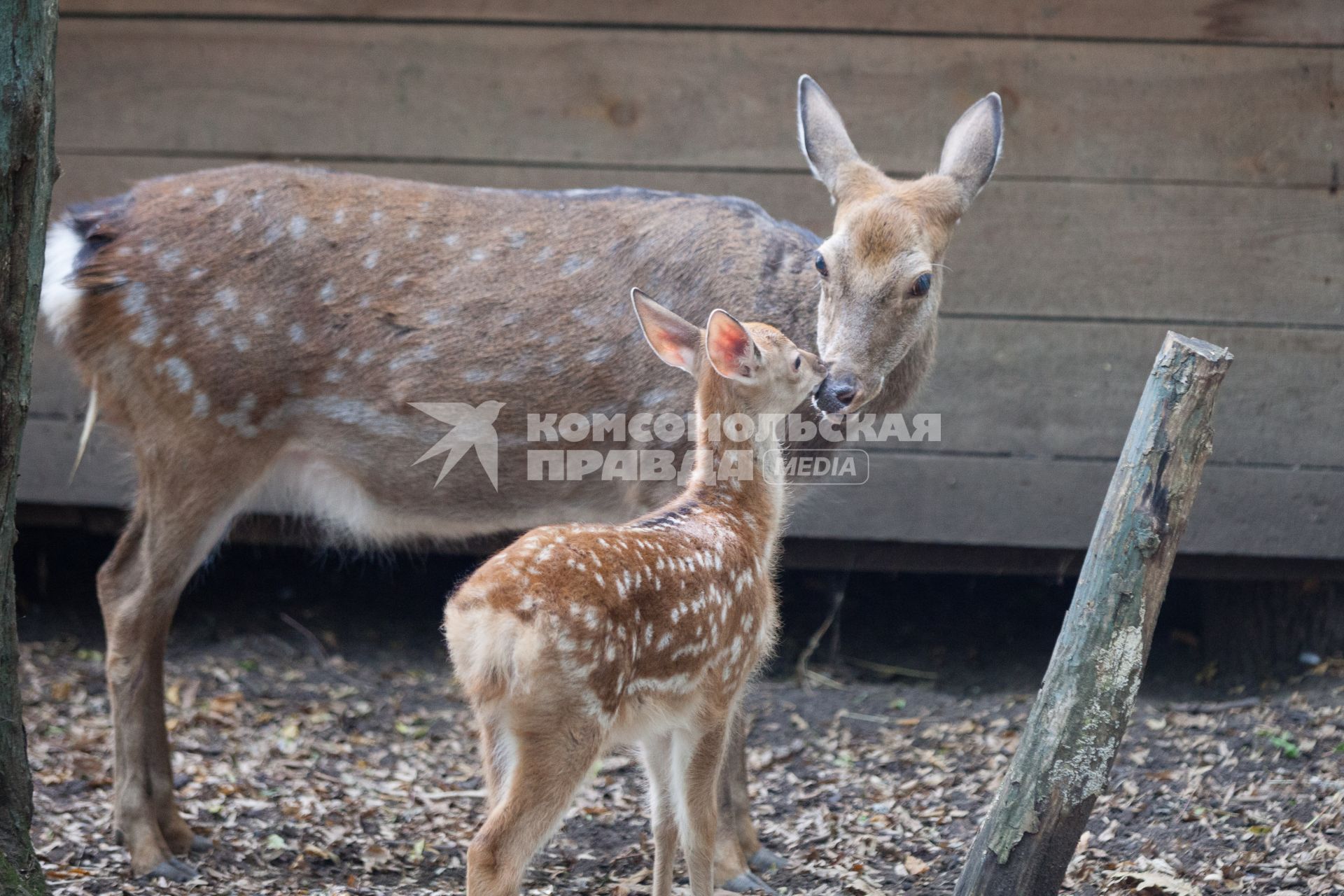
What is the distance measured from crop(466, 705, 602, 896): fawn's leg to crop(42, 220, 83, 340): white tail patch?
2.45m

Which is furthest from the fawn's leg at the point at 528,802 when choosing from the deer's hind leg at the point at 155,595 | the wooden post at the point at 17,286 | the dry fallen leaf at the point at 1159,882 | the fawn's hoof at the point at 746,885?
the deer's hind leg at the point at 155,595

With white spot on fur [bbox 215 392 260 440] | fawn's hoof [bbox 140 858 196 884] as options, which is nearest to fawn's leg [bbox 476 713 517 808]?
fawn's hoof [bbox 140 858 196 884]

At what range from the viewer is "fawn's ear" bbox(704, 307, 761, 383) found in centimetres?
343

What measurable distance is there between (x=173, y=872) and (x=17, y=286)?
199cm

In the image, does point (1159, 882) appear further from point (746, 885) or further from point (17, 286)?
point (17, 286)

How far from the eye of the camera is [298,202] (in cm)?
453

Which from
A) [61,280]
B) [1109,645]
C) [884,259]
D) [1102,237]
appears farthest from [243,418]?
[1102,237]

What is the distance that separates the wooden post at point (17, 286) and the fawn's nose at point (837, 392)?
205cm

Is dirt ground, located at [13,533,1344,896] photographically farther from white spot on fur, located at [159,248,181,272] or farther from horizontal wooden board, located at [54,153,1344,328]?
white spot on fur, located at [159,248,181,272]

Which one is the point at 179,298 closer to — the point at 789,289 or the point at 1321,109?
the point at 789,289

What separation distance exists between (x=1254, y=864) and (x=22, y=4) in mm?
3811

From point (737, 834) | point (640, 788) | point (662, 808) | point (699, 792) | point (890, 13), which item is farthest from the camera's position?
point (890, 13)

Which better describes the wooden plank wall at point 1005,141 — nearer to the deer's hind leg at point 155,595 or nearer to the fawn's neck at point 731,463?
the deer's hind leg at point 155,595

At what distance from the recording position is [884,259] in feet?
12.9
